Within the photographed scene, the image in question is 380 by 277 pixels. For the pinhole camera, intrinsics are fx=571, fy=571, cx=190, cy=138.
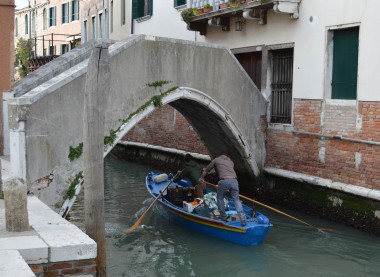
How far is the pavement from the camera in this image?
3.76m

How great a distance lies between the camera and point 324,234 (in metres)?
8.33

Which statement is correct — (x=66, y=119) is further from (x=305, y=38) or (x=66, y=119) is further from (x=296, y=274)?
(x=305, y=38)

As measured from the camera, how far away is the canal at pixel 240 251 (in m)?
6.90

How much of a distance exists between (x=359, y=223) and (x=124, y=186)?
19.1ft

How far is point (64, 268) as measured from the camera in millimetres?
4238

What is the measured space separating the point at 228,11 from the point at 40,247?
7.28 metres

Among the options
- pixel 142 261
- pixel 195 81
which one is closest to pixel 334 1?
pixel 195 81

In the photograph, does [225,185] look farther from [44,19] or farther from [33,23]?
[33,23]

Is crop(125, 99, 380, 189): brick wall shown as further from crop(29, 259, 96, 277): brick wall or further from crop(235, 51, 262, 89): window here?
crop(29, 259, 96, 277): brick wall

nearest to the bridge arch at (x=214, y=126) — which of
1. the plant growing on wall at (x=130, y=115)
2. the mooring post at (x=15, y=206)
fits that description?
the plant growing on wall at (x=130, y=115)

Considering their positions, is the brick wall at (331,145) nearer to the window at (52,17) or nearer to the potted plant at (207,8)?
the potted plant at (207,8)

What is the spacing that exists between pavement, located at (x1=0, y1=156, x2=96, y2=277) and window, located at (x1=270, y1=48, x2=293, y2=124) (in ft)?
20.2

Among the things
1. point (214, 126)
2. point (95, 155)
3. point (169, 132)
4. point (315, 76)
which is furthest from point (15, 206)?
point (169, 132)

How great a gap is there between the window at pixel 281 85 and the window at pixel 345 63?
119 centimetres
